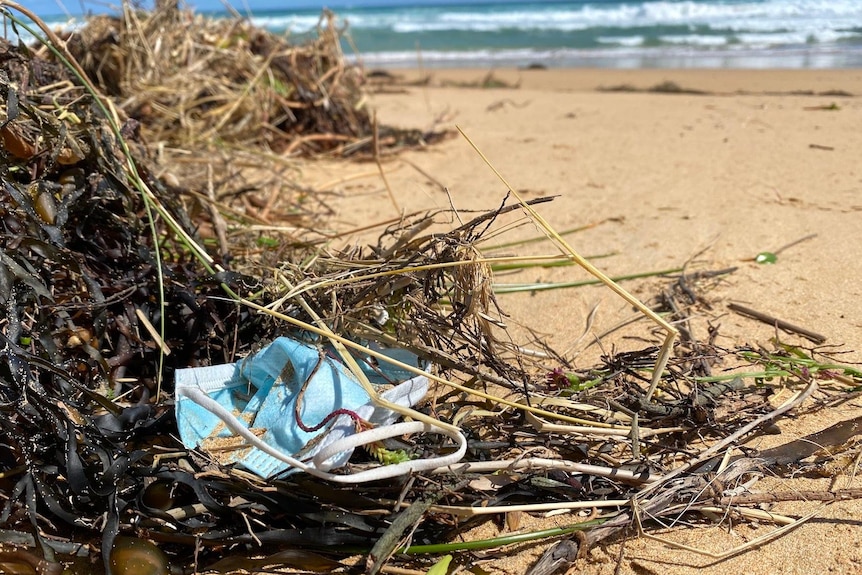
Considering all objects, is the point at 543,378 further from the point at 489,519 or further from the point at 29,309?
the point at 29,309

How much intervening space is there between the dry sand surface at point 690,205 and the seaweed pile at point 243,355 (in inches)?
3.8

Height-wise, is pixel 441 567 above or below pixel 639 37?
below

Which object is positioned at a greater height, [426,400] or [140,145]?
[140,145]

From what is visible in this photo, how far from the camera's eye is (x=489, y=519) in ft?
3.97

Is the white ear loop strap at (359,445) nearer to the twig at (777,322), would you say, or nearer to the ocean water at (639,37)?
the twig at (777,322)

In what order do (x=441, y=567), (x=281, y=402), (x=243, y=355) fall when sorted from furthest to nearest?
(x=243, y=355)
(x=281, y=402)
(x=441, y=567)

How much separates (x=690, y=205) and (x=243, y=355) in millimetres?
2124

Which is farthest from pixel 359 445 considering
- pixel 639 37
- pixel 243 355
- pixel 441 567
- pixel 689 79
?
pixel 639 37

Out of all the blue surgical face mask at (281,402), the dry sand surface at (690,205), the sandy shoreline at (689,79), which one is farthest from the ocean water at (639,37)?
the blue surgical face mask at (281,402)

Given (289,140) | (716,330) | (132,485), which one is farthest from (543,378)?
(289,140)

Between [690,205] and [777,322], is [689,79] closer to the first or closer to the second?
[690,205]

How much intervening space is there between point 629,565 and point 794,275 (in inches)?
54.7

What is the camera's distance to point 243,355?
4.83ft

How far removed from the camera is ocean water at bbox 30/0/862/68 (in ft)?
34.2
